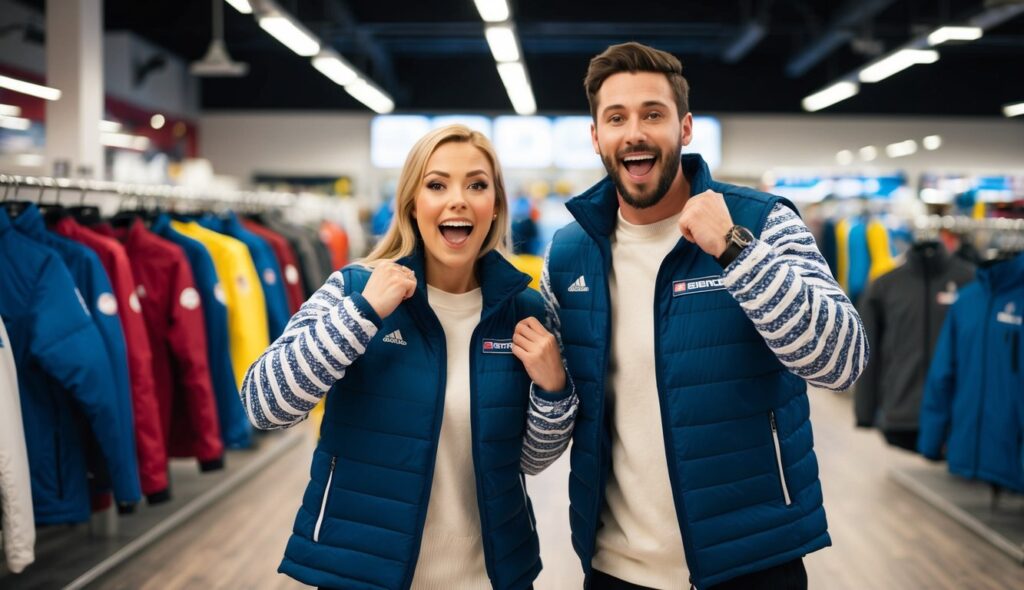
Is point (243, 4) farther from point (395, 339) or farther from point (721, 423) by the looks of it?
point (721, 423)

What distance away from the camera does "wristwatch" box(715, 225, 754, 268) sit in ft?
5.67

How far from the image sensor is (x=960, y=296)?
4.93 m

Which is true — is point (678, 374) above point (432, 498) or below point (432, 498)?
above

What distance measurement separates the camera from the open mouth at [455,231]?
1.97m

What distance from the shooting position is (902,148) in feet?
55.8

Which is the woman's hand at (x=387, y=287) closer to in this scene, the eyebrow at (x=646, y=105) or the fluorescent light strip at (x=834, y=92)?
the eyebrow at (x=646, y=105)

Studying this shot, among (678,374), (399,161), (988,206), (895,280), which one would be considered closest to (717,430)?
(678,374)

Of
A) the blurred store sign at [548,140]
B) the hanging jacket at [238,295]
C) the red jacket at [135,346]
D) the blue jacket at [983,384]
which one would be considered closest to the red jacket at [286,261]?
the hanging jacket at [238,295]

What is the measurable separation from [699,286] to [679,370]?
0.60 ft

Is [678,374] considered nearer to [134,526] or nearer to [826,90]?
[134,526]

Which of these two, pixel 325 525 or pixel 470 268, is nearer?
pixel 325 525

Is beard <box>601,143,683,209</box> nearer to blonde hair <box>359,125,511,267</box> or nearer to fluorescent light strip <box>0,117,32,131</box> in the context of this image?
blonde hair <box>359,125,511,267</box>

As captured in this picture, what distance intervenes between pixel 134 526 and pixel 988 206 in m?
8.03

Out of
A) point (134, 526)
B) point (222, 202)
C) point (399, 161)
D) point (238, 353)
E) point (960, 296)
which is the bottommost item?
point (134, 526)
